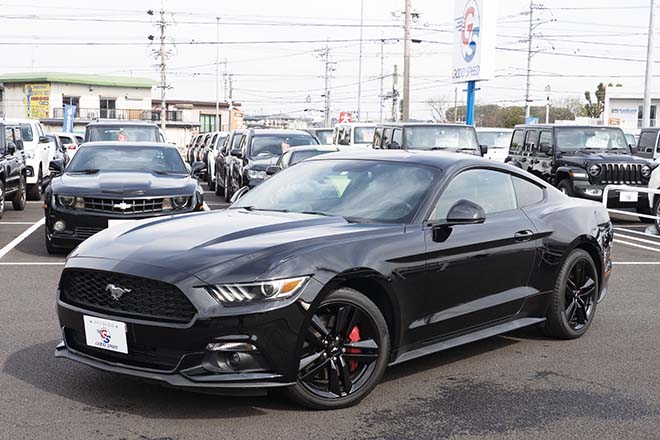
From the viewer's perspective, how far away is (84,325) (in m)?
4.85

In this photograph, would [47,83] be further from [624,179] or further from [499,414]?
[499,414]

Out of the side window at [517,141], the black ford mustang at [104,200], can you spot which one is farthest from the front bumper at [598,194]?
the black ford mustang at [104,200]

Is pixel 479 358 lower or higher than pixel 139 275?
lower

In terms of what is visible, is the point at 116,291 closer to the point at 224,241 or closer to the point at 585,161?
the point at 224,241

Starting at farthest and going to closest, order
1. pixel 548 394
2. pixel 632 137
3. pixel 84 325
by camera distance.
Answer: pixel 632 137, pixel 548 394, pixel 84 325

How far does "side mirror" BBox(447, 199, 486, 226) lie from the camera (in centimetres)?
544

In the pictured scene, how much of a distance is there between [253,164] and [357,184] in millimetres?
11149

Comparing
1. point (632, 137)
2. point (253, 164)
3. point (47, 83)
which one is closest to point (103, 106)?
→ point (47, 83)

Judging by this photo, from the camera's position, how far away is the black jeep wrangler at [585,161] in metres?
16.6

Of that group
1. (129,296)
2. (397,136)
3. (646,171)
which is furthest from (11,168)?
(646,171)

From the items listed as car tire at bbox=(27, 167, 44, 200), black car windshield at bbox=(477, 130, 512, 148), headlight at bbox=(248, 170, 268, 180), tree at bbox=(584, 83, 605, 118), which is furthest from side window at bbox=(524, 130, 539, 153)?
tree at bbox=(584, 83, 605, 118)

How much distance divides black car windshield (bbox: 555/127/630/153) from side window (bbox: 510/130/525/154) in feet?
4.89

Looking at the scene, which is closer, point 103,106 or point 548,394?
point 548,394

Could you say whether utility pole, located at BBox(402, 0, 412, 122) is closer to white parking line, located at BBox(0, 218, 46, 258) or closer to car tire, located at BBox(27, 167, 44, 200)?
car tire, located at BBox(27, 167, 44, 200)
